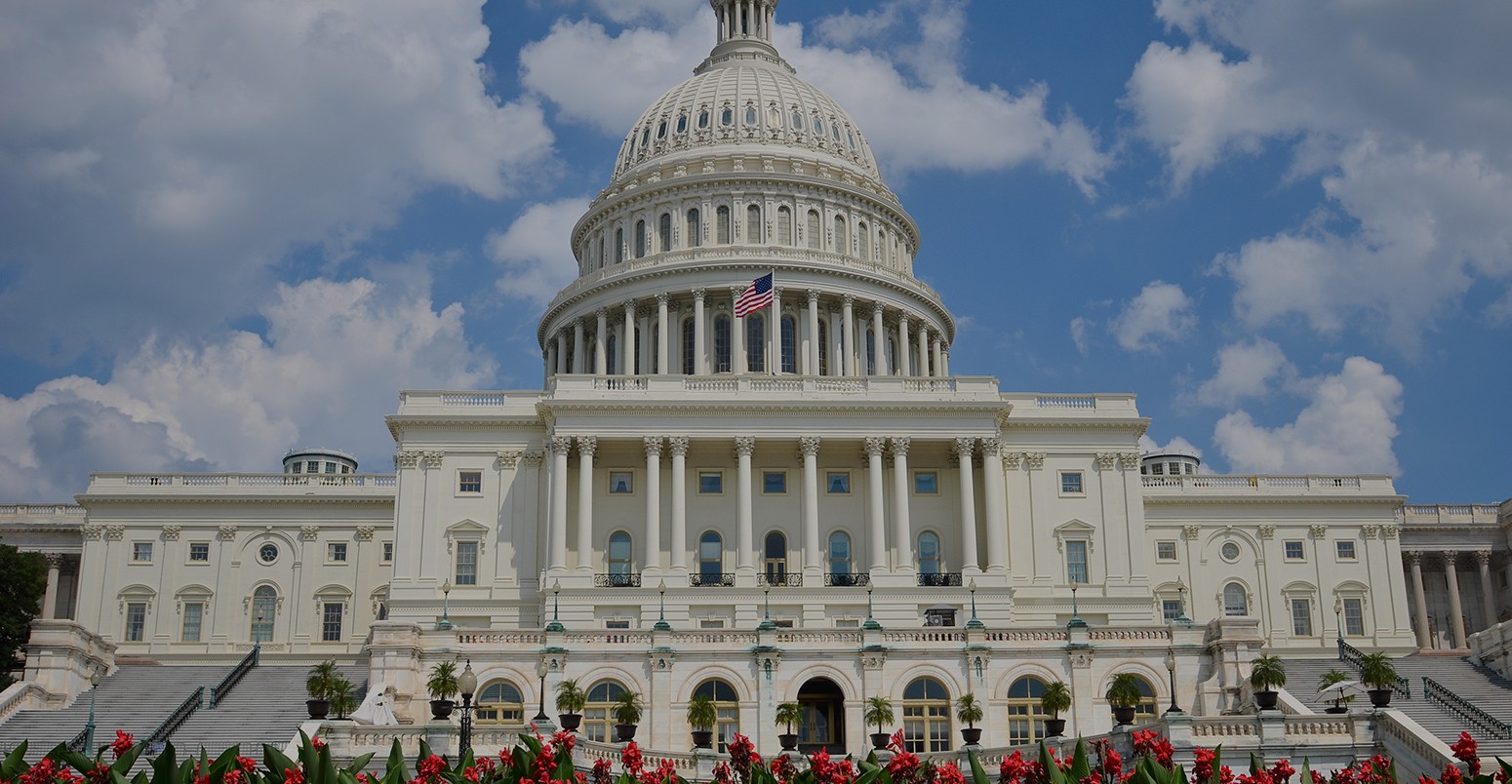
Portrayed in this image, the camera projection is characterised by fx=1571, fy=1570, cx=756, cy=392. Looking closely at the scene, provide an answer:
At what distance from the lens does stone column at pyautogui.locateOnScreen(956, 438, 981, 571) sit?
74000 millimetres

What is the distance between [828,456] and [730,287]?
22553 millimetres

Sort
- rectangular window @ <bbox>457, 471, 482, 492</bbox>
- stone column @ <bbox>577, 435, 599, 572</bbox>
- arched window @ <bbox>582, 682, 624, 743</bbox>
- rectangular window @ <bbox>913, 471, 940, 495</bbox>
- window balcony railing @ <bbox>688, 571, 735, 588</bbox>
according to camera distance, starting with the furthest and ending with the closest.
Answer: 1. rectangular window @ <bbox>913, 471, 940, 495</bbox>
2. rectangular window @ <bbox>457, 471, 482, 492</bbox>
3. stone column @ <bbox>577, 435, 599, 572</bbox>
4. window balcony railing @ <bbox>688, 571, 735, 588</bbox>
5. arched window @ <bbox>582, 682, 624, 743</bbox>

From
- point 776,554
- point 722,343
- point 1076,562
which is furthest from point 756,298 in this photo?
point 1076,562

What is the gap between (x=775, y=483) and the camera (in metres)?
77.2

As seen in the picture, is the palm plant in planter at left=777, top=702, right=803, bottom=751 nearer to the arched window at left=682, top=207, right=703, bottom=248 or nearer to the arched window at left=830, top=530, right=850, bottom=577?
the arched window at left=830, top=530, right=850, bottom=577

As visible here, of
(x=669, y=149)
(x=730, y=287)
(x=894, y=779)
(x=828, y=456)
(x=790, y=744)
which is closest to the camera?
(x=894, y=779)

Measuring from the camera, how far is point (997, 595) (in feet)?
238

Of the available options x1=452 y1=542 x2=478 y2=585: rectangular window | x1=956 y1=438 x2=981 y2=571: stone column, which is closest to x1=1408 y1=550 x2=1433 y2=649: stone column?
x1=956 y1=438 x2=981 y2=571: stone column

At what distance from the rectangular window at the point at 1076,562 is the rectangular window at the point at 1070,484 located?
2.54m

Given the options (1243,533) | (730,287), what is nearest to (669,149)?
(730,287)

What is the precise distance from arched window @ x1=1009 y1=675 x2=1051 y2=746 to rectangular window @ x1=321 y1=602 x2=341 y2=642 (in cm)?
4808

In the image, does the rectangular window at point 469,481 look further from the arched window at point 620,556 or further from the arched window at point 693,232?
the arched window at point 693,232

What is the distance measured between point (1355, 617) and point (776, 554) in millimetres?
34573

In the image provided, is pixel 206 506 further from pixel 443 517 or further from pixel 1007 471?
pixel 1007 471
